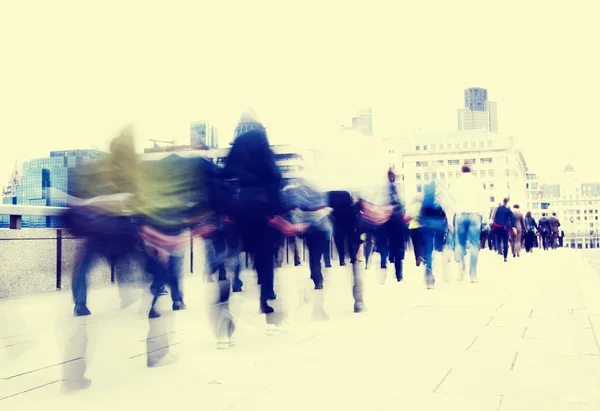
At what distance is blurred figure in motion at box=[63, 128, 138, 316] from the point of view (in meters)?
4.44

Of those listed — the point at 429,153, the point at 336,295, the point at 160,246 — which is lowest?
the point at 336,295

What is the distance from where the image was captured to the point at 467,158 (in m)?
154

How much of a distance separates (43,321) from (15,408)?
353 cm

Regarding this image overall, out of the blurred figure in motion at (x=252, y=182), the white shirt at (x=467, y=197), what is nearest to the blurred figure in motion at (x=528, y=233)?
the white shirt at (x=467, y=197)

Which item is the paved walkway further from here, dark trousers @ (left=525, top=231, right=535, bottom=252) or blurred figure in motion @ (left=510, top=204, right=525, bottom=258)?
dark trousers @ (left=525, top=231, right=535, bottom=252)

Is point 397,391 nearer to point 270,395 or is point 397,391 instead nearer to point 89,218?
point 270,395

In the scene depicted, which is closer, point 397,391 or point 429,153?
point 397,391

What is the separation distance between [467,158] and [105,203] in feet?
508

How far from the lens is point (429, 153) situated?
161625 millimetres

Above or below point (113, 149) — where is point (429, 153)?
above

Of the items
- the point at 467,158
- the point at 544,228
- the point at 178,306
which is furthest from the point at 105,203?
the point at 467,158

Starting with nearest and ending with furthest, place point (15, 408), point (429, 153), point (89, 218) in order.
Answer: point (15, 408) → point (89, 218) → point (429, 153)

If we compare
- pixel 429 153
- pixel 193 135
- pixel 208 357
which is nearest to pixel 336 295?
pixel 193 135

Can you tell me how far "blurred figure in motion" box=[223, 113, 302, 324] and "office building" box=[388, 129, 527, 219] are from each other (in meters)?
145
